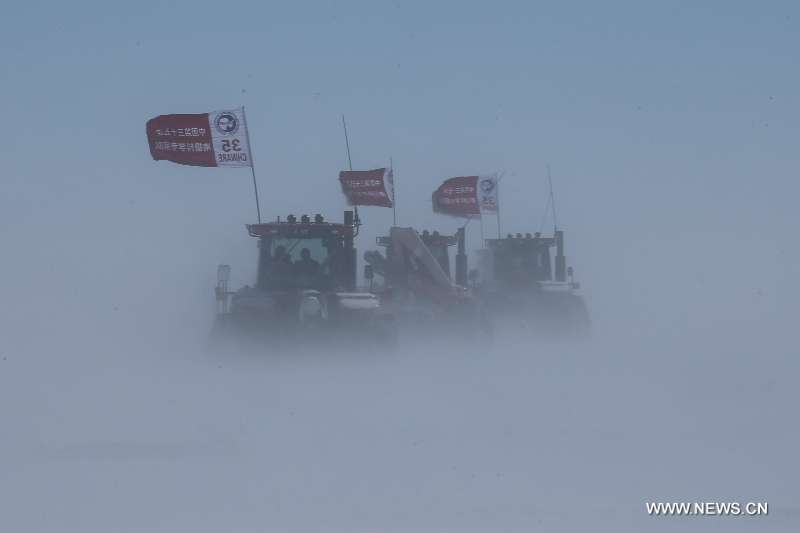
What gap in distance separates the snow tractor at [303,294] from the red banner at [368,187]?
344 inches

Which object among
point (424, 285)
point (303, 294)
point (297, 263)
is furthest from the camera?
point (424, 285)

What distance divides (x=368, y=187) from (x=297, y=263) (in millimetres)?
9541

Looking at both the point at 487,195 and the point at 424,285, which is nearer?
the point at 424,285

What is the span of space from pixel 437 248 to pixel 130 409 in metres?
12.5

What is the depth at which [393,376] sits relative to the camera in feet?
60.0

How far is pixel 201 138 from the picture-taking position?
73.5 feet

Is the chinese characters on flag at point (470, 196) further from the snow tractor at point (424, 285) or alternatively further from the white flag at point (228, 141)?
the white flag at point (228, 141)

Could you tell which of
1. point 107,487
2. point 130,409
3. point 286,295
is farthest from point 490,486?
point 286,295

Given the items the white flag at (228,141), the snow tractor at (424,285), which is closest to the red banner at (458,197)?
the snow tractor at (424,285)

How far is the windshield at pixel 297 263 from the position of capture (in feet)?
66.7

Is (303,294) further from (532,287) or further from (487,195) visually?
(487,195)

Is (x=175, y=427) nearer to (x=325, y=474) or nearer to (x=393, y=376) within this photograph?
(x=325, y=474)

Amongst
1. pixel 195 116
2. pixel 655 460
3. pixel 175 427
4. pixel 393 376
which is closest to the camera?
pixel 655 460

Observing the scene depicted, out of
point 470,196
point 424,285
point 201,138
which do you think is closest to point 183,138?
point 201,138
